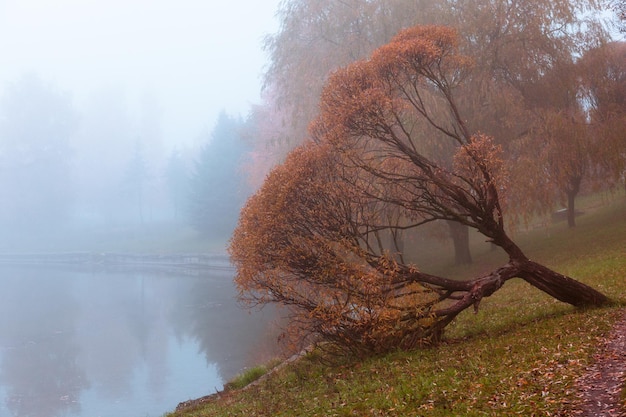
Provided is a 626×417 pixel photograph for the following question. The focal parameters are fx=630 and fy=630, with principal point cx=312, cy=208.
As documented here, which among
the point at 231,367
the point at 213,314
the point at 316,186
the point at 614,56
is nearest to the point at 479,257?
the point at 614,56

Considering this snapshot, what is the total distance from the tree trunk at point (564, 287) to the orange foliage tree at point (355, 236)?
0.02 m

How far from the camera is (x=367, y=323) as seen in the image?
A: 13.1 meters

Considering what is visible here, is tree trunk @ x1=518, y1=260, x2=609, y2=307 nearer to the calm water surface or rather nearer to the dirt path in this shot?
the dirt path

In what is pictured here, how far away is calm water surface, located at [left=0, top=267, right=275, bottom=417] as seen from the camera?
2209 cm

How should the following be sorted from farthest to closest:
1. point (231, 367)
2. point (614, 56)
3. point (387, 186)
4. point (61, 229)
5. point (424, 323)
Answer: point (61, 229), point (614, 56), point (231, 367), point (387, 186), point (424, 323)

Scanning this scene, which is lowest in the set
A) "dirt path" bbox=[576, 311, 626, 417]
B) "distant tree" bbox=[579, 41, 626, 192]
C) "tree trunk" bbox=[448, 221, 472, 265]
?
"dirt path" bbox=[576, 311, 626, 417]

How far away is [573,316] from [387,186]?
5949mm

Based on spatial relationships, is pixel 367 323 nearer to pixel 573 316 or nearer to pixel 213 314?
pixel 573 316

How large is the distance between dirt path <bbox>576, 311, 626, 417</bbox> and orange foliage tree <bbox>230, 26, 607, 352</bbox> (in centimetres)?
378

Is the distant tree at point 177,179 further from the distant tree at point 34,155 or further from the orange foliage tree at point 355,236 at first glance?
the orange foliage tree at point 355,236

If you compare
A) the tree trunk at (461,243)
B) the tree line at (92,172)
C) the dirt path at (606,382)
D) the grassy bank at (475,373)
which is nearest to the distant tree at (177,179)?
the tree line at (92,172)

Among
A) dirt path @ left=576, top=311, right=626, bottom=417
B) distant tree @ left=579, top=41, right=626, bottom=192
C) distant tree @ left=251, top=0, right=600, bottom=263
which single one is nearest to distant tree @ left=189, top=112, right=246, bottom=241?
distant tree @ left=251, top=0, right=600, bottom=263

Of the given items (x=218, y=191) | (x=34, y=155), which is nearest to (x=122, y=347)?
(x=218, y=191)

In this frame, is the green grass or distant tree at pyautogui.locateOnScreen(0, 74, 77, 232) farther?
distant tree at pyautogui.locateOnScreen(0, 74, 77, 232)
